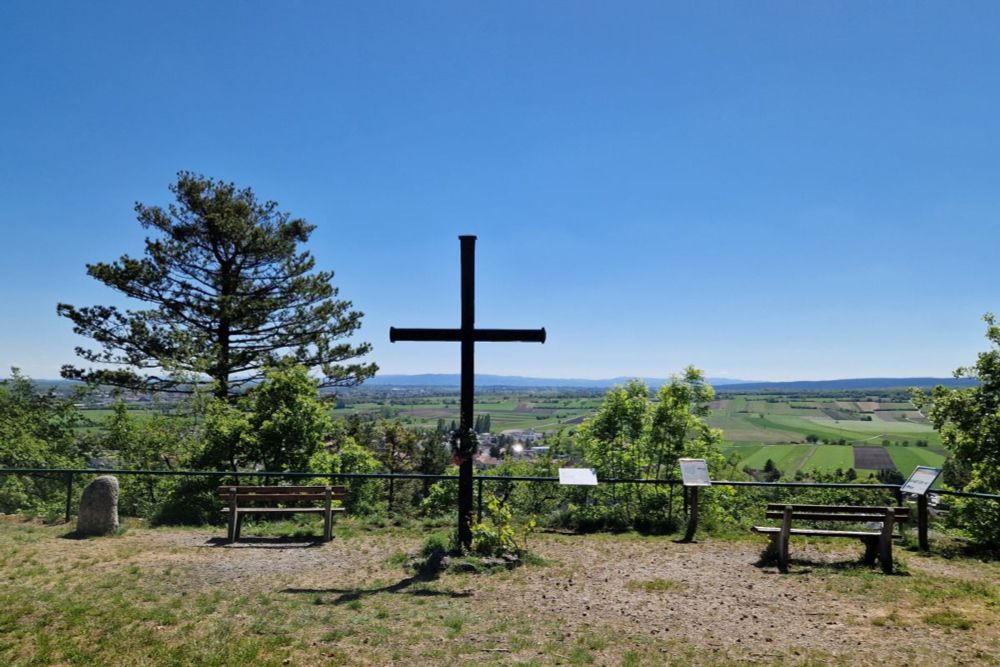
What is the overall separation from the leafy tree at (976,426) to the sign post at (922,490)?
4.80 feet

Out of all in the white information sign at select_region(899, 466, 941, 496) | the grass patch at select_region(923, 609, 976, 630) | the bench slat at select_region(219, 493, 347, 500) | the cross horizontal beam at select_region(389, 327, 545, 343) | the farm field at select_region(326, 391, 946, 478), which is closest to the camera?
the grass patch at select_region(923, 609, 976, 630)

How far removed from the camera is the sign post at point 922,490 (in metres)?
8.66

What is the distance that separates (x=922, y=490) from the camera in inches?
340

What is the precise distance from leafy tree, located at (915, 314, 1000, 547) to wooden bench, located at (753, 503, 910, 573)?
3005 mm

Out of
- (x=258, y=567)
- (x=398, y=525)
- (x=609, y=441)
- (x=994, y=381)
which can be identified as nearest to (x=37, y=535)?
(x=258, y=567)

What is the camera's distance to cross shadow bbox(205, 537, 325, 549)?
8.91 metres

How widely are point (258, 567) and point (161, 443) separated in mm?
8189

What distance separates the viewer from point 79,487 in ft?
48.1

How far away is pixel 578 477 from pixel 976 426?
7999mm

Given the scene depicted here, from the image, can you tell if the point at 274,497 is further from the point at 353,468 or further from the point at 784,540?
the point at 784,540

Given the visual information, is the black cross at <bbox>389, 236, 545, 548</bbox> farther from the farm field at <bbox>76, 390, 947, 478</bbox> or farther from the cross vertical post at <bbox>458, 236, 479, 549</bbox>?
the farm field at <bbox>76, 390, 947, 478</bbox>

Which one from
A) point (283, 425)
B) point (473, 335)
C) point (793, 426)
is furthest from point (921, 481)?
point (793, 426)

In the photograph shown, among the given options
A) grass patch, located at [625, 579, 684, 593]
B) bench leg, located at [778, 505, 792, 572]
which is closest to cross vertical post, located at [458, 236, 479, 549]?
grass patch, located at [625, 579, 684, 593]

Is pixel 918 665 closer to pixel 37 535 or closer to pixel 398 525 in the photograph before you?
pixel 398 525
